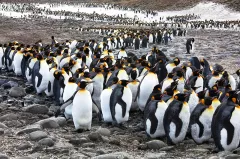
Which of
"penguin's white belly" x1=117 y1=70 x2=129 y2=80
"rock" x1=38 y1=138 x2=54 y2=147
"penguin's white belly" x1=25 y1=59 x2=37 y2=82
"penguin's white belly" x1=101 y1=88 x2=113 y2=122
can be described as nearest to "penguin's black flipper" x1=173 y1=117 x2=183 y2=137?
"penguin's white belly" x1=101 y1=88 x2=113 y2=122

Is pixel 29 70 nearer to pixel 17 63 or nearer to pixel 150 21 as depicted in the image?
pixel 17 63

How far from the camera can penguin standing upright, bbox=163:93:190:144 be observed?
595 cm

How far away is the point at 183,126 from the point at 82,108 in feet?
5.79

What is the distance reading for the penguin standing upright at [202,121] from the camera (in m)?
6.01

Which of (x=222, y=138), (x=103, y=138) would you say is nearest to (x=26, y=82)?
(x=103, y=138)

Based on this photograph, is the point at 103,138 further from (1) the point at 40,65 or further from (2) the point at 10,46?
(2) the point at 10,46

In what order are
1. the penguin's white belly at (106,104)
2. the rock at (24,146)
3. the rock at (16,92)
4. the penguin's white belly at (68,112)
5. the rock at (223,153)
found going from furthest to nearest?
the rock at (16,92) → the penguin's white belly at (68,112) → the penguin's white belly at (106,104) → the rock at (24,146) → the rock at (223,153)

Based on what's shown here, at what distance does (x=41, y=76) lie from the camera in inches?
361

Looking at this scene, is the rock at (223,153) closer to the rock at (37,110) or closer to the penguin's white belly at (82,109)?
the penguin's white belly at (82,109)

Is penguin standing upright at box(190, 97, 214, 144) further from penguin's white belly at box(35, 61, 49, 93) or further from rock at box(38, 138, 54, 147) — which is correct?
penguin's white belly at box(35, 61, 49, 93)

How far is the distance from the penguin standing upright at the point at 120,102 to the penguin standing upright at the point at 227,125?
1.85 m

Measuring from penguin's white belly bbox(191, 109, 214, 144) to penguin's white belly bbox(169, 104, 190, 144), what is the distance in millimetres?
163

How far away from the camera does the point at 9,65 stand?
1226cm

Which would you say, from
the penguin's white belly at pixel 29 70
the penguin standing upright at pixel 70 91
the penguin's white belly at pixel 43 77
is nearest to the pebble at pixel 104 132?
the penguin standing upright at pixel 70 91
